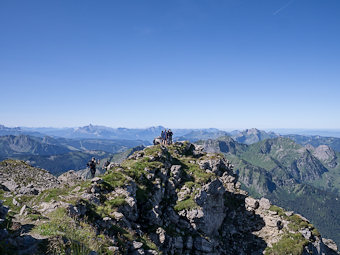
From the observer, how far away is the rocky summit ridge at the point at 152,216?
12.3 m

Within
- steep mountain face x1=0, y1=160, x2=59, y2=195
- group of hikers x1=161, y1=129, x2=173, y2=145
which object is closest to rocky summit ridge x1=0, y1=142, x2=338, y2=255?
steep mountain face x1=0, y1=160, x2=59, y2=195

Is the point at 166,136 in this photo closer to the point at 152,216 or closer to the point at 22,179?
the point at 152,216

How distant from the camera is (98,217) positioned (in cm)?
1866

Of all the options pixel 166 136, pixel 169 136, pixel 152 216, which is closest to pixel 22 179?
pixel 152 216

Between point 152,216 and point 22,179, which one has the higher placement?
point 22,179

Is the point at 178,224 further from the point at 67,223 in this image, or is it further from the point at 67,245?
the point at 67,245

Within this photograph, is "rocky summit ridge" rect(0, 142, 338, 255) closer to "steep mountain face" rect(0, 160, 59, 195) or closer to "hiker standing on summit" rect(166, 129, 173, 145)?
"steep mountain face" rect(0, 160, 59, 195)

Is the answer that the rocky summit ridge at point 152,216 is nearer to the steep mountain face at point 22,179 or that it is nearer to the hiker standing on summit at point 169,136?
the steep mountain face at point 22,179

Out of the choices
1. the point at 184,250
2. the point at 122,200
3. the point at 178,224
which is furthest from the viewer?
the point at 178,224

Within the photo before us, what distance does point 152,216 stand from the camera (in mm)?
27453

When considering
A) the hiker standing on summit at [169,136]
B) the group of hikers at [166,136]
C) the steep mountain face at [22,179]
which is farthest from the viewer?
the group of hikers at [166,136]

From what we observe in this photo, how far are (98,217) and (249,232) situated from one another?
3469 centimetres

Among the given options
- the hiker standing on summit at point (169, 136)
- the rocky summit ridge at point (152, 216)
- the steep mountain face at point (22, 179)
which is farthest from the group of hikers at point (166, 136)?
the steep mountain face at point (22, 179)

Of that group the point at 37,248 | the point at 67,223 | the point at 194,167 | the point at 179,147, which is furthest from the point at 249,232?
the point at 37,248
